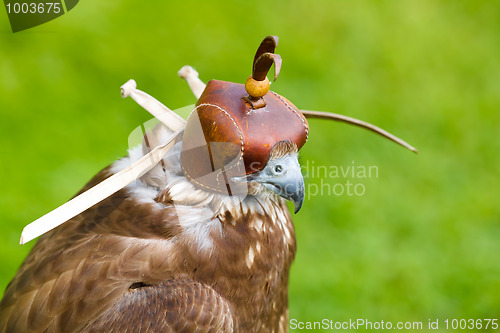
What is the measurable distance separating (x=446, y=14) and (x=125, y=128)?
152 inches

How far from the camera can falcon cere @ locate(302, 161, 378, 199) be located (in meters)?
5.39

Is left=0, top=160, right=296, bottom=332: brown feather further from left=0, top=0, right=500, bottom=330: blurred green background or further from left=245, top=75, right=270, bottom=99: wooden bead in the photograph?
left=0, top=0, right=500, bottom=330: blurred green background

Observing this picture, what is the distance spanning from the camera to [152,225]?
8.40 ft

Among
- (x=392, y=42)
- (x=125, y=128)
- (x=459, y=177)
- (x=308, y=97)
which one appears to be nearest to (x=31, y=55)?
(x=125, y=128)

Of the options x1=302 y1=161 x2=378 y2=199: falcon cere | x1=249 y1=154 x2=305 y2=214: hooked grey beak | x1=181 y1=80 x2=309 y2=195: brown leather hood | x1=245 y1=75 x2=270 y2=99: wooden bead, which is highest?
x1=245 y1=75 x2=270 y2=99: wooden bead

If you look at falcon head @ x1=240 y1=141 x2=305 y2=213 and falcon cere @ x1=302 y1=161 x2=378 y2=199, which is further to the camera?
falcon cere @ x1=302 y1=161 x2=378 y2=199

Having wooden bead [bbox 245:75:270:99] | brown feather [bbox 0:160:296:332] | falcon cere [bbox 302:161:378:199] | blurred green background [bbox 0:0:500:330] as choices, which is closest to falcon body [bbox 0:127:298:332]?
brown feather [bbox 0:160:296:332]

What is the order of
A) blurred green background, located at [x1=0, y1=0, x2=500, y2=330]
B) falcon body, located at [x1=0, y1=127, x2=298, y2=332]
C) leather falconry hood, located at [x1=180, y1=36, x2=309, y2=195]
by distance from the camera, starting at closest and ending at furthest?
leather falconry hood, located at [x1=180, y1=36, x2=309, y2=195], falcon body, located at [x1=0, y1=127, x2=298, y2=332], blurred green background, located at [x1=0, y1=0, x2=500, y2=330]

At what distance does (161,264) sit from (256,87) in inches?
29.5

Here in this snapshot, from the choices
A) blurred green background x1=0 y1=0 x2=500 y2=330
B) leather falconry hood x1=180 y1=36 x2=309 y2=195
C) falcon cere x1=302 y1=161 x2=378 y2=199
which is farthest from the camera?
falcon cere x1=302 y1=161 x2=378 y2=199

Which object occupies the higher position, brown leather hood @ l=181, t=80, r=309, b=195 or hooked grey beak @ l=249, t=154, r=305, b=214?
brown leather hood @ l=181, t=80, r=309, b=195

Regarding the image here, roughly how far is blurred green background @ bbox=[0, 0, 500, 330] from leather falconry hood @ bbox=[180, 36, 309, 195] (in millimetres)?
2499

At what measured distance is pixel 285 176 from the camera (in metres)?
2.33

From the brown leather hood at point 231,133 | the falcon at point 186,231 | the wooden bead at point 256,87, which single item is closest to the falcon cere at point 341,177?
the falcon at point 186,231
